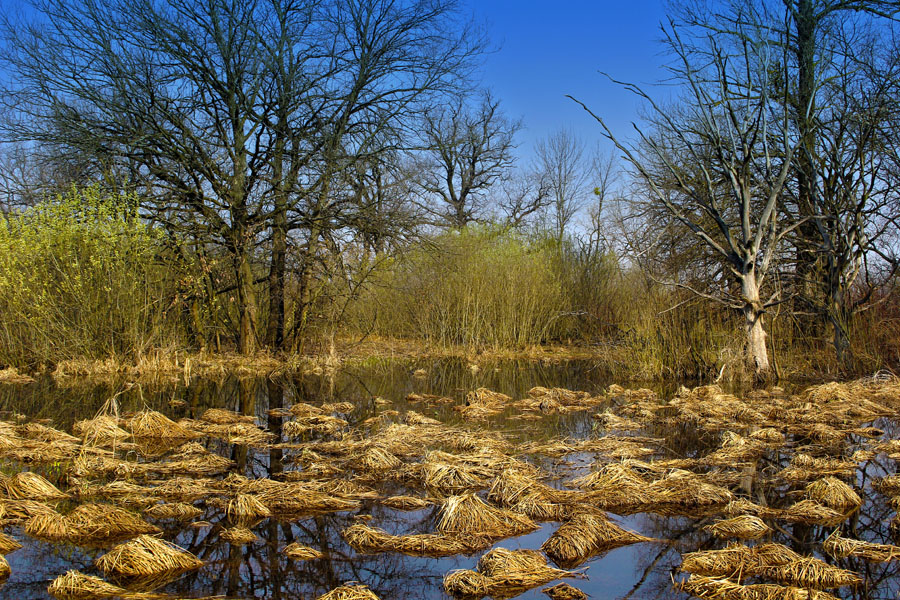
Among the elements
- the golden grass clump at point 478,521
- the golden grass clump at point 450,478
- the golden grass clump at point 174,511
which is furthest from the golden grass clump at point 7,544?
the golden grass clump at point 450,478

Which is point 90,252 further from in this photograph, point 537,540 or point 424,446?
point 537,540

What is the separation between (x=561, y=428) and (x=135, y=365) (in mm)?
7581

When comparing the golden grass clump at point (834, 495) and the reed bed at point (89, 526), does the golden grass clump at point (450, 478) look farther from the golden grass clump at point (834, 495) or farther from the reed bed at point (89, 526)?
the golden grass clump at point (834, 495)

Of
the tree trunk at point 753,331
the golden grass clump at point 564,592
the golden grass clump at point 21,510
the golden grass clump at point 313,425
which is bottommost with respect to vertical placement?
the golden grass clump at point 564,592

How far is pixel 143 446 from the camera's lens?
6.46 m

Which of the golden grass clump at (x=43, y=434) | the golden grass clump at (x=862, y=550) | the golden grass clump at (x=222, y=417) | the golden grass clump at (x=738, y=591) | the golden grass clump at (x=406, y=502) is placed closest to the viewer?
the golden grass clump at (x=738, y=591)

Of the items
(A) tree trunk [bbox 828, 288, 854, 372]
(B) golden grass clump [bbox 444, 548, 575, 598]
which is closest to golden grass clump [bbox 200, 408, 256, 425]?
(B) golden grass clump [bbox 444, 548, 575, 598]

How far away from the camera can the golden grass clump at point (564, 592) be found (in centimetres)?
331

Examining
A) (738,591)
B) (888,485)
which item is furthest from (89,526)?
(888,485)

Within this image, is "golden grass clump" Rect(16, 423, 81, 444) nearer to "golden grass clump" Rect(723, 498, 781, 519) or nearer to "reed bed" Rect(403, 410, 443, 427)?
"reed bed" Rect(403, 410, 443, 427)

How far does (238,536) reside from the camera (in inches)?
156

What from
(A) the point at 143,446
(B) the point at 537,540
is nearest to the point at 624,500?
(B) the point at 537,540

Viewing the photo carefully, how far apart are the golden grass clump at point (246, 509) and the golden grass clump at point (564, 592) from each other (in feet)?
6.46

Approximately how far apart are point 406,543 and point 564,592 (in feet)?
3.27
